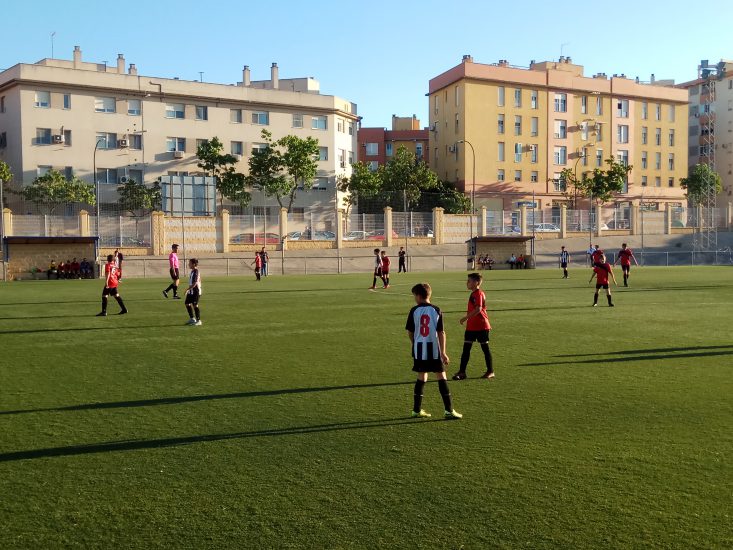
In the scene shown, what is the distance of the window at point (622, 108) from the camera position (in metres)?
87.2

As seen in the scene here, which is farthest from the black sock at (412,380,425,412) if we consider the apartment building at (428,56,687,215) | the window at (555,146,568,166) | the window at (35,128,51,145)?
the window at (555,146,568,166)

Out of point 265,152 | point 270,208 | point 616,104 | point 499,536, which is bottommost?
point 499,536

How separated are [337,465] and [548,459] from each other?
193 cm

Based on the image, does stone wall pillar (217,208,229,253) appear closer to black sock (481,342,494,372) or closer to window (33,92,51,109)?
window (33,92,51,109)

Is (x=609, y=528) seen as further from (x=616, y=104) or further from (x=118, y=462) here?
(x=616, y=104)

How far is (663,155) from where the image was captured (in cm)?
9025

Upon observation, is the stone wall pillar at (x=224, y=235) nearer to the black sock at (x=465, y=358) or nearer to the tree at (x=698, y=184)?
the black sock at (x=465, y=358)

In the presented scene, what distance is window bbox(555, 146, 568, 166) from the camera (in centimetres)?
8419

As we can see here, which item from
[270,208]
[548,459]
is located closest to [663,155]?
[270,208]

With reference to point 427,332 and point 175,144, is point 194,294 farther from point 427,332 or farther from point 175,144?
point 175,144

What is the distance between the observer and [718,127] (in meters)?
100

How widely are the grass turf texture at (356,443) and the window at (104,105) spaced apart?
52875 mm

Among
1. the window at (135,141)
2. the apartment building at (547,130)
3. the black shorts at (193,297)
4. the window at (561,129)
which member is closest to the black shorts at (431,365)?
the black shorts at (193,297)

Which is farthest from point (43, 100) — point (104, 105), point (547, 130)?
point (547, 130)
